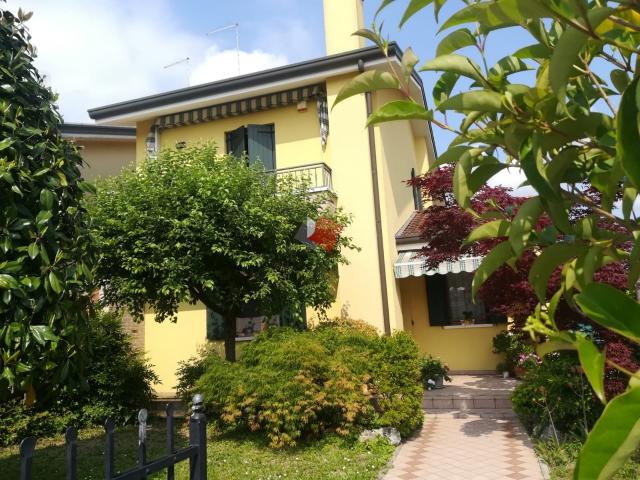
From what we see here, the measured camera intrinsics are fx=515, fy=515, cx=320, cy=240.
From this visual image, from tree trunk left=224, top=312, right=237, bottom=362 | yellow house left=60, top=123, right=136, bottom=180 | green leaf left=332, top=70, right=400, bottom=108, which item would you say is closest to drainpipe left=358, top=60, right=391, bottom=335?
tree trunk left=224, top=312, right=237, bottom=362

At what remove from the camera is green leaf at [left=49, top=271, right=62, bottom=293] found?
4914 mm

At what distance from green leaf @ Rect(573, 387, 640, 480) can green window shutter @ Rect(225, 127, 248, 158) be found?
17143mm

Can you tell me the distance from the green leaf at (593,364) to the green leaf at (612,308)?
0.06 meters

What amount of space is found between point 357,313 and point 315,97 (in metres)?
7.14

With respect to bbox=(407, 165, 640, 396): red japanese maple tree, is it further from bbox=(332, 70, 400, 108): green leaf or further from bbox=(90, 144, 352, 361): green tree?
bbox=(332, 70, 400, 108): green leaf

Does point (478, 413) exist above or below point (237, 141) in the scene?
below

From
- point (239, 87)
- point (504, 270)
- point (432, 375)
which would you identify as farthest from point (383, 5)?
point (239, 87)

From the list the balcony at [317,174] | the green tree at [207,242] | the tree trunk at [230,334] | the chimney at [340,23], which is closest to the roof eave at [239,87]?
the chimney at [340,23]

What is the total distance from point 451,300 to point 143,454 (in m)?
15.1

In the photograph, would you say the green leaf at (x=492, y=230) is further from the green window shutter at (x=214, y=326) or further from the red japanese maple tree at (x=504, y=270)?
the green window shutter at (x=214, y=326)

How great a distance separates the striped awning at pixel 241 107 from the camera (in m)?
16.9

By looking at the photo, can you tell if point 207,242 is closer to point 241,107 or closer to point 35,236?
point 35,236

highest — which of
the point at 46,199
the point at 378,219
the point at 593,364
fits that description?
the point at 378,219

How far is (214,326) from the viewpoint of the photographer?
17.0m
